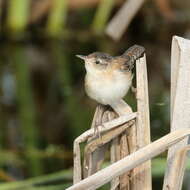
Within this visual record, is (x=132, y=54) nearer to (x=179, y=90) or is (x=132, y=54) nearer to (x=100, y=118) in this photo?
(x=100, y=118)

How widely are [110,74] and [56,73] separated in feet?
16.7

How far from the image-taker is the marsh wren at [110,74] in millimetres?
3635

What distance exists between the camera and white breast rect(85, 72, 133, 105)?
361cm

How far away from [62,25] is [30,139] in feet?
15.3

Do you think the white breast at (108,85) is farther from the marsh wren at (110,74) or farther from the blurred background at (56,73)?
the blurred background at (56,73)

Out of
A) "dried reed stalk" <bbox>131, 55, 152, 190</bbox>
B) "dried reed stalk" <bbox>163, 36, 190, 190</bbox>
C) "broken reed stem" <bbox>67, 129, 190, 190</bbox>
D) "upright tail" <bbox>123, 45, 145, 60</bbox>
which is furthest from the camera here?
"upright tail" <bbox>123, 45, 145, 60</bbox>

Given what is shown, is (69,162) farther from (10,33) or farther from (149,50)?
(10,33)

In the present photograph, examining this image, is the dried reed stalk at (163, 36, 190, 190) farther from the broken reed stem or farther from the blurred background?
the blurred background

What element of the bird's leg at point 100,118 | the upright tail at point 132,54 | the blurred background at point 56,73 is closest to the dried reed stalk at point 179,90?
the bird's leg at point 100,118

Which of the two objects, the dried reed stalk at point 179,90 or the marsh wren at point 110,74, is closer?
the dried reed stalk at point 179,90

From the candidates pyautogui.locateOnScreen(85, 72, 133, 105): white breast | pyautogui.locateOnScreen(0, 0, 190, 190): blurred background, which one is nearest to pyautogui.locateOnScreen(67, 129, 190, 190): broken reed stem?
pyautogui.locateOnScreen(85, 72, 133, 105): white breast

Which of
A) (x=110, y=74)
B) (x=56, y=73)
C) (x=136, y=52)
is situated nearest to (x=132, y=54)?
(x=136, y=52)

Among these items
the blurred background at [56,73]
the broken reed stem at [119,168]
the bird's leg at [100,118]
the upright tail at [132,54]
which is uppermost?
the upright tail at [132,54]

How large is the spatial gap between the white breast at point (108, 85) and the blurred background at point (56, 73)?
57cm
